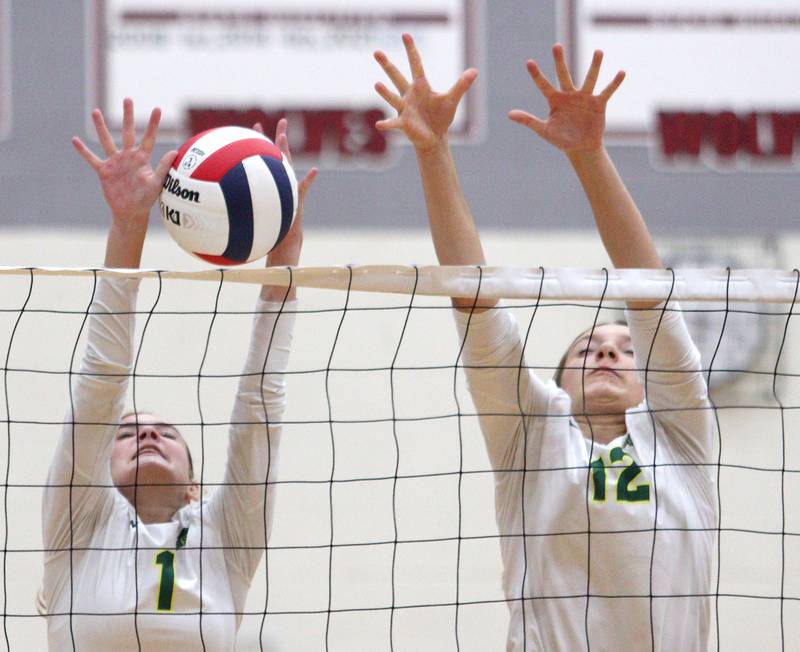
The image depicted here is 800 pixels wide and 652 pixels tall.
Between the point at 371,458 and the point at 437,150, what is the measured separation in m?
2.54

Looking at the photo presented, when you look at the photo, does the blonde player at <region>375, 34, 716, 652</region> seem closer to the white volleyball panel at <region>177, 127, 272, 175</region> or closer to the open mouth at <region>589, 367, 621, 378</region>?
the open mouth at <region>589, 367, 621, 378</region>

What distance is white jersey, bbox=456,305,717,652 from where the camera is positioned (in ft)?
7.41

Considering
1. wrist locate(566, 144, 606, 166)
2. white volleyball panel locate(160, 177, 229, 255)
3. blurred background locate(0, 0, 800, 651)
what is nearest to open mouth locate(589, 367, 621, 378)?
wrist locate(566, 144, 606, 166)

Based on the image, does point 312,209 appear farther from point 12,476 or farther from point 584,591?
point 584,591

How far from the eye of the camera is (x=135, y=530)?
251 centimetres

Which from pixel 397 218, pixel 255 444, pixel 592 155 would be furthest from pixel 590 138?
pixel 397 218

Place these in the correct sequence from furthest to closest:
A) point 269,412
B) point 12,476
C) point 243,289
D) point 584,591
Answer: point 243,289
point 12,476
point 269,412
point 584,591

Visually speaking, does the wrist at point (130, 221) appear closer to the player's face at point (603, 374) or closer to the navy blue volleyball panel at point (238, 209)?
the navy blue volleyball panel at point (238, 209)

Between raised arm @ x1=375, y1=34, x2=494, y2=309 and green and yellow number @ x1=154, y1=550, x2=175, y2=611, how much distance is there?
0.84 meters

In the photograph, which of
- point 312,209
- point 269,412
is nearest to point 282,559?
point 312,209

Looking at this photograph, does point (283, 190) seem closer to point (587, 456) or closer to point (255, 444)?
point (255, 444)

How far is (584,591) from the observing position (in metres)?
2.28

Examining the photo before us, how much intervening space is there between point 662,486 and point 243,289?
283cm

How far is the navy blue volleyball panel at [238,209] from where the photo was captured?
2.43 meters
